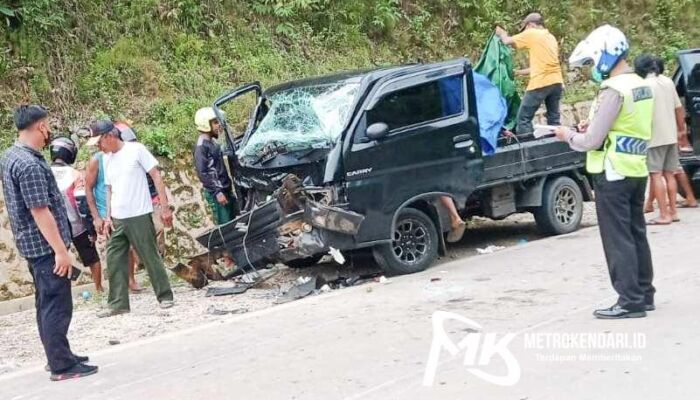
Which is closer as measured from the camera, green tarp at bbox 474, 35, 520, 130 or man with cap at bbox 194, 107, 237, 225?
man with cap at bbox 194, 107, 237, 225

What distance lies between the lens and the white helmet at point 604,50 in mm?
5914

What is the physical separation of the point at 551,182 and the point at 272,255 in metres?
3.61

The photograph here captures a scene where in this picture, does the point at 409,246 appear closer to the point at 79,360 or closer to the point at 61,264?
the point at 79,360

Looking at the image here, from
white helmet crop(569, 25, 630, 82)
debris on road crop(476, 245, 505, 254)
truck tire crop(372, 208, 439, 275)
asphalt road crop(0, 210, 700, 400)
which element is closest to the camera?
asphalt road crop(0, 210, 700, 400)

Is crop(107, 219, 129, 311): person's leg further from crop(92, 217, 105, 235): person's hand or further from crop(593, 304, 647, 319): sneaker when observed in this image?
crop(593, 304, 647, 319): sneaker

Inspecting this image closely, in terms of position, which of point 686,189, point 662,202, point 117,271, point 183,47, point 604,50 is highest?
point 183,47

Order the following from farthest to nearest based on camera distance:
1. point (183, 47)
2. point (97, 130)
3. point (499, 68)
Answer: point (183, 47)
point (499, 68)
point (97, 130)

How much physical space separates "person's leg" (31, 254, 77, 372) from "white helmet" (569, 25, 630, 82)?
12.6 ft

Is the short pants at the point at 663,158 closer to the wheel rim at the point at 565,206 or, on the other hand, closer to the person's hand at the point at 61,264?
the wheel rim at the point at 565,206

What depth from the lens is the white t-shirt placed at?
7.78m

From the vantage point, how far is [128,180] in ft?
25.5

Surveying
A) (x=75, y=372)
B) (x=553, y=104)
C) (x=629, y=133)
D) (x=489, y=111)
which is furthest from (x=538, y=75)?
(x=75, y=372)

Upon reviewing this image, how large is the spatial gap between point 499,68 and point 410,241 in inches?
102

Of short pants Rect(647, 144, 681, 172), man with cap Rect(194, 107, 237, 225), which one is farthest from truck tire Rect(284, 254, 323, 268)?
short pants Rect(647, 144, 681, 172)
